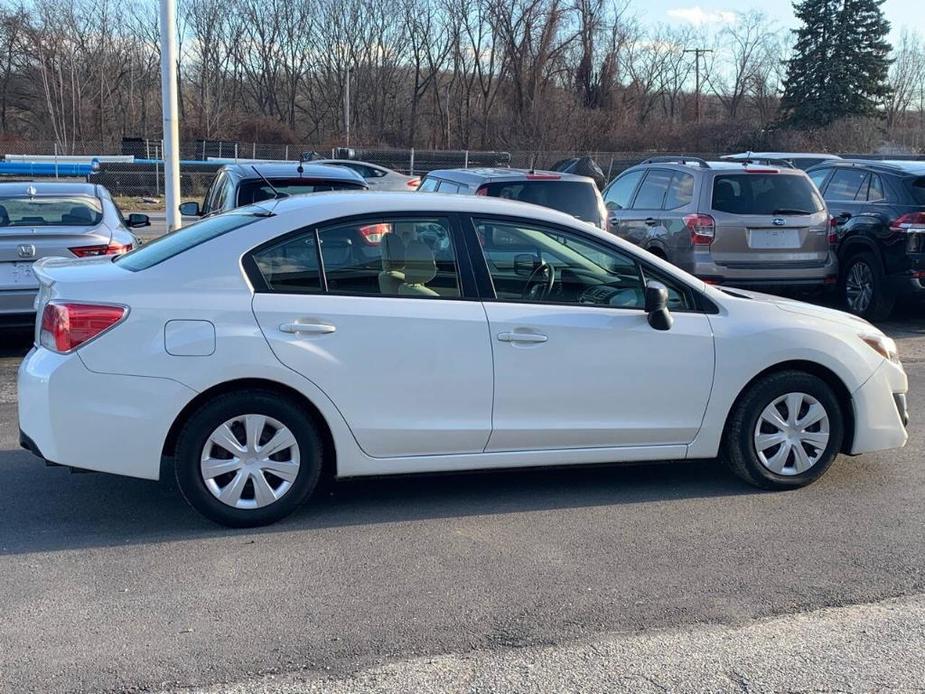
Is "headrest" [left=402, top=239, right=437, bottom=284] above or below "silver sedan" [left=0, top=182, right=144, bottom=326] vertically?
above

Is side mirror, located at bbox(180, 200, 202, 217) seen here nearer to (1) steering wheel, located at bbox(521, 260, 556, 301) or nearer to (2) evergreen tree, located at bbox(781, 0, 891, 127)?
(1) steering wheel, located at bbox(521, 260, 556, 301)

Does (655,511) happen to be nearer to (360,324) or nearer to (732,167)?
(360,324)

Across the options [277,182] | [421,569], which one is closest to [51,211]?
[277,182]

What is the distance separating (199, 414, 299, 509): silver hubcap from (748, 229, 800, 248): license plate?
7052 mm

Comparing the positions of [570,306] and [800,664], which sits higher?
[570,306]

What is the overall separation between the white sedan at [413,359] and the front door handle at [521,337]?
0.4 inches

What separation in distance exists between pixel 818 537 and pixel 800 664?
4.47 ft

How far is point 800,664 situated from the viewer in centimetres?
362

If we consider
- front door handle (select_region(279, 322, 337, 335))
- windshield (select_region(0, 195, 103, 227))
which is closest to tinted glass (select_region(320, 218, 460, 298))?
front door handle (select_region(279, 322, 337, 335))

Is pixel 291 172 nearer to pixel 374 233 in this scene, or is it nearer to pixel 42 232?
pixel 42 232

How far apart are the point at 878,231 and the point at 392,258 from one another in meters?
7.66

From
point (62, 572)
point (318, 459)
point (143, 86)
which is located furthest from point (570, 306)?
point (143, 86)

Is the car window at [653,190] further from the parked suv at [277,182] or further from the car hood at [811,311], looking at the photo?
the car hood at [811,311]

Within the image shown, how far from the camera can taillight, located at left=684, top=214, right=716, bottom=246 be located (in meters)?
10.4
